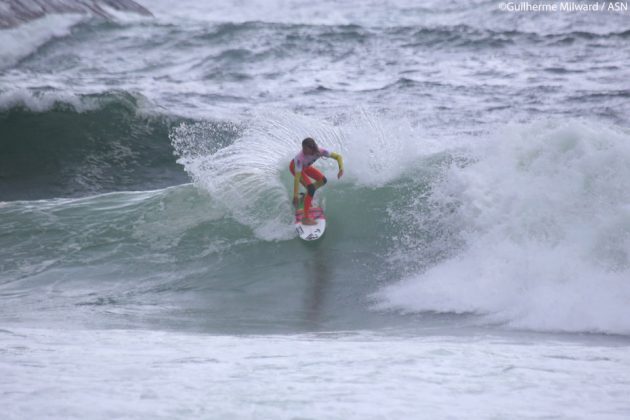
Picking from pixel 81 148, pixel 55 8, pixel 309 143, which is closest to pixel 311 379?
pixel 309 143

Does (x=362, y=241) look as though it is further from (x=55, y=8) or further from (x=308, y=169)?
(x=55, y=8)

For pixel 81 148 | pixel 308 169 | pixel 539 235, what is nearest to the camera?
pixel 539 235

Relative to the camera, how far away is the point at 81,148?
15.1 meters

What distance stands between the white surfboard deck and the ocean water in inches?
4.5

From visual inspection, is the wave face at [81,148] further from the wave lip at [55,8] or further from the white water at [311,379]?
Answer: the white water at [311,379]

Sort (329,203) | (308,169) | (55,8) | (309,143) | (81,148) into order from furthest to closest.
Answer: (55,8)
(81,148)
(329,203)
(308,169)
(309,143)

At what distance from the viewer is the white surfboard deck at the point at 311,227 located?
958cm

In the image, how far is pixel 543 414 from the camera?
3959 millimetres

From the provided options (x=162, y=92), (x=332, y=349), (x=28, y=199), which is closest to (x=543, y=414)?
(x=332, y=349)

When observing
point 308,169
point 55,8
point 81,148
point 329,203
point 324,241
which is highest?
point 55,8

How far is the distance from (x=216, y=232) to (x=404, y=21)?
18.1 metres

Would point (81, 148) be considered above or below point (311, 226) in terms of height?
above

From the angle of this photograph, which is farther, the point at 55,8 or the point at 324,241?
the point at 55,8

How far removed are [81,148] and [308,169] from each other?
22.9 feet
